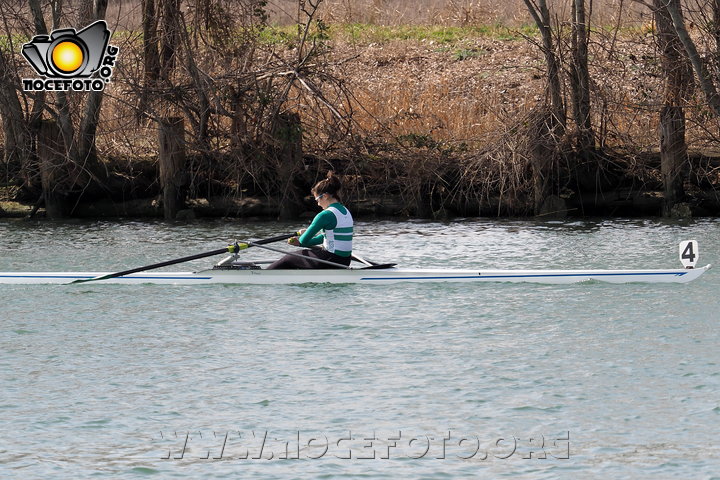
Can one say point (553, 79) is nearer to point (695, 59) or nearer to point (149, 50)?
point (695, 59)

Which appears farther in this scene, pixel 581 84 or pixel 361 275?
pixel 581 84

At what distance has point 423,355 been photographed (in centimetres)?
902

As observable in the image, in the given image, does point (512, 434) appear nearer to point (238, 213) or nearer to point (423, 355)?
point (423, 355)

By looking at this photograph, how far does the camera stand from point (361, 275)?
12.0m

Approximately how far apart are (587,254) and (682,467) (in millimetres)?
8032

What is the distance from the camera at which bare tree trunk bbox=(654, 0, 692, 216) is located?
1811cm

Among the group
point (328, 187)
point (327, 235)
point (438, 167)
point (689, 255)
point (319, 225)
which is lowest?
point (689, 255)

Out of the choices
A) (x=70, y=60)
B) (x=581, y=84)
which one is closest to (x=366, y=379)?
(x=581, y=84)

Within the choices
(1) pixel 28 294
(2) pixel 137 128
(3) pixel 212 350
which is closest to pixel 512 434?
(3) pixel 212 350

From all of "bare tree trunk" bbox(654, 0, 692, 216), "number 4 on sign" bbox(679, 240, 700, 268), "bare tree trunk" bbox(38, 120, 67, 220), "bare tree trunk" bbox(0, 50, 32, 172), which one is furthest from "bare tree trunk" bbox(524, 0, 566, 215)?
"bare tree trunk" bbox(0, 50, 32, 172)

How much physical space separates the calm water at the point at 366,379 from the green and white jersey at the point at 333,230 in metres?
0.50

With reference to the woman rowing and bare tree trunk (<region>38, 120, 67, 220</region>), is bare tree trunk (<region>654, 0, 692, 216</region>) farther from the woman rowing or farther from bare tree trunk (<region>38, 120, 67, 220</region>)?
bare tree trunk (<region>38, 120, 67, 220</region>)

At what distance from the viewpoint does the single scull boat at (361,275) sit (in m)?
11.6

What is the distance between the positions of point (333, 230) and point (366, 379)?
3859 millimetres
